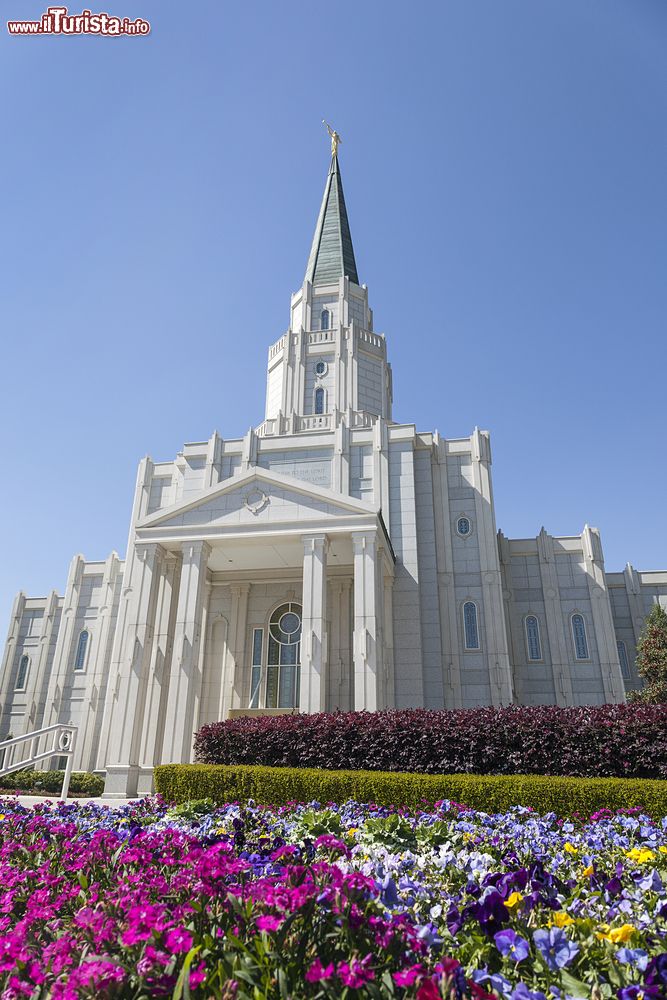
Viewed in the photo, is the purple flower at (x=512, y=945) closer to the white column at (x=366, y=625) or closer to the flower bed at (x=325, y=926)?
the flower bed at (x=325, y=926)

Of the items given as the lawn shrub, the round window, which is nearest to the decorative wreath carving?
the round window

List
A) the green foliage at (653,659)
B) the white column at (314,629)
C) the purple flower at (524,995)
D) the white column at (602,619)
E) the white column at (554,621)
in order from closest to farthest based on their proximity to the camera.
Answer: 1. the purple flower at (524,995)
2. the white column at (314,629)
3. the green foliage at (653,659)
4. the white column at (602,619)
5. the white column at (554,621)

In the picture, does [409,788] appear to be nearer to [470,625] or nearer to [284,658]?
[284,658]

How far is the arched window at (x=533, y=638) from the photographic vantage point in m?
25.2

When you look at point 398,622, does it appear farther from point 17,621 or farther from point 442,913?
point 17,621

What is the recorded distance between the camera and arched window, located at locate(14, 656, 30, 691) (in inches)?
1225

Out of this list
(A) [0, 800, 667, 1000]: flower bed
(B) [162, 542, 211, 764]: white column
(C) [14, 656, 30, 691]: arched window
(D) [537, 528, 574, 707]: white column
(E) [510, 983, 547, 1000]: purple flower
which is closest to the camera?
Answer: (E) [510, 983, 547, 1000]: purple flower

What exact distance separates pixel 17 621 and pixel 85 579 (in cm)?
590

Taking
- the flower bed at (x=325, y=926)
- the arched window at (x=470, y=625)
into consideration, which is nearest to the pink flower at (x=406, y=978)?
the flower bed at (x=325, y=926)

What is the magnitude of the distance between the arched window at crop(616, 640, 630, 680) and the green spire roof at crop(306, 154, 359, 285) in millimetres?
23159

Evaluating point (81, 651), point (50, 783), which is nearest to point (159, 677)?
point (50, 783)

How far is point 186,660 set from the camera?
17.6 meters

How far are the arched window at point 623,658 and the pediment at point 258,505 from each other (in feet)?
51.0

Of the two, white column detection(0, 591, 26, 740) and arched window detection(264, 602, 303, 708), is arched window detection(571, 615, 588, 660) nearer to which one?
arched window detection(264, 602, 303, 708)
